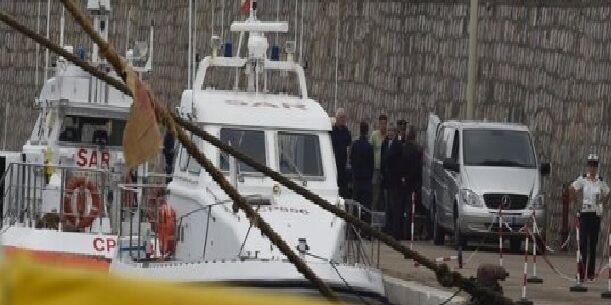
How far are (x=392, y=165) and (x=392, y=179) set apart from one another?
0.76 ft

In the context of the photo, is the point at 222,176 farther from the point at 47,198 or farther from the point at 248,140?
the point at 47,198

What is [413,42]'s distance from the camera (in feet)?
108

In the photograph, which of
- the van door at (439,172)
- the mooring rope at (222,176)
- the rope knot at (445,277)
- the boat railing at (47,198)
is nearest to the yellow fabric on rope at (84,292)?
the mooring rope at (222,176)

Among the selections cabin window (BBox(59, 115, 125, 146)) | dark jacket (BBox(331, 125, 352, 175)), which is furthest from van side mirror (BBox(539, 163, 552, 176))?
cabin window (BBox(59, 115, 125, 146))

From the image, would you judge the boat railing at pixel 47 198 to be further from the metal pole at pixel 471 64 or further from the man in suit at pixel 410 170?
the metal pole at pixel 471 64

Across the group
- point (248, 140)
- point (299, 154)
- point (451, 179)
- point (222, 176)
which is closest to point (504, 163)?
point (451, 179)

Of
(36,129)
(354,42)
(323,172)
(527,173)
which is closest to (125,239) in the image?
(323,172)

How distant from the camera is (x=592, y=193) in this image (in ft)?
73.1

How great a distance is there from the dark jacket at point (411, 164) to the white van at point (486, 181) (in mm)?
405

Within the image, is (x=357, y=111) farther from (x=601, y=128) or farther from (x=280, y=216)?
(x=280, y=216)

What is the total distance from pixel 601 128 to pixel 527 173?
1.31 meters

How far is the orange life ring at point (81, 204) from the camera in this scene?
20.3 metres

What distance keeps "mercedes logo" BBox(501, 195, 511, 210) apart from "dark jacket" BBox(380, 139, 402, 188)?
7.45 ft

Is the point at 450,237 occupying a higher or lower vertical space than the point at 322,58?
lower
